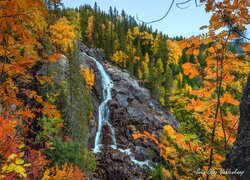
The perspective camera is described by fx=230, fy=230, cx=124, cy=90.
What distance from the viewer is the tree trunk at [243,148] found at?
1555mm

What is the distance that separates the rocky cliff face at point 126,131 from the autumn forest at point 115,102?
0.15 meters

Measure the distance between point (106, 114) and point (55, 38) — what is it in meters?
13.3

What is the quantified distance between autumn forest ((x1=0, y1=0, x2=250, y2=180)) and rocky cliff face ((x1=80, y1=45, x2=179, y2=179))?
146mm

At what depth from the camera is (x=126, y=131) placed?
33281mm

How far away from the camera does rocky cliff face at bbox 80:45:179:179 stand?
25.7 metres

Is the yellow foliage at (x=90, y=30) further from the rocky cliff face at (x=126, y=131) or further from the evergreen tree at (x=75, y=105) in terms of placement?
the evergreen tree at (x=75, y=105)

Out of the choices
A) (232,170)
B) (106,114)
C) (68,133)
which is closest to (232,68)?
(232,170)

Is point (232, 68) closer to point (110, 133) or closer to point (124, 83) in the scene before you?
point (110, 133)

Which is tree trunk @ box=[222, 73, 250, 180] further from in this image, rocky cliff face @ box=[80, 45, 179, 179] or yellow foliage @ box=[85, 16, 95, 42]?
yellow foliage @ box=[85, 16, 95, 42]

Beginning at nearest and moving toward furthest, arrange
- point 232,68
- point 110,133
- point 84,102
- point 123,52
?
point 232,68 → point 84,102 → point 110,133 → point 123,52

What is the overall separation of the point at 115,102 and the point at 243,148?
36232 millimetres

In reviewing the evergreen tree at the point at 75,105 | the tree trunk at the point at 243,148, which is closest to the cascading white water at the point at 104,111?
the evergreen tree at the point at 75,105

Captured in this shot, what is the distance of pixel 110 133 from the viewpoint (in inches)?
1241

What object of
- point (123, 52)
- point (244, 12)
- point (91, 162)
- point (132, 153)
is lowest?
point (132, 153)
